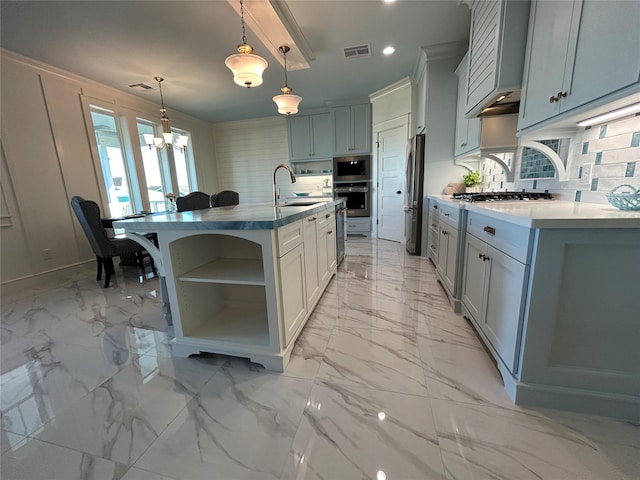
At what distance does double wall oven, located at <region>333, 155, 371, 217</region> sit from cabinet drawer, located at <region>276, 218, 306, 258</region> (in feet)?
12.1

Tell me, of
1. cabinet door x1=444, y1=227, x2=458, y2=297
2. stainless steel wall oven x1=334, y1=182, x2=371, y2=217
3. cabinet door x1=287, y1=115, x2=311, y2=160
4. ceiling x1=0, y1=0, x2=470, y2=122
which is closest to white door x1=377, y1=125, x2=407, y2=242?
stainless steel wall oven x1=334, y1=182, x2=371, y2=217

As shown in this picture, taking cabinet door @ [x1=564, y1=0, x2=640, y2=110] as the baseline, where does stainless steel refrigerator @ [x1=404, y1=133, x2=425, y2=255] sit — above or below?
below

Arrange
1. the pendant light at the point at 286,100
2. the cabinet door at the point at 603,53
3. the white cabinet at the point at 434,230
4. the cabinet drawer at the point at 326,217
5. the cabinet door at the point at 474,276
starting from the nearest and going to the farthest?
the cabinet door at the point at 603,53 → the cabinet door at the point at 474,276 → the cabinet drawer at the point at 326,217 → the pendant light at the point at 286,100 → the white cabinet at the point at 434,230

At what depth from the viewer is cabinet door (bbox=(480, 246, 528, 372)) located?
1.20 m

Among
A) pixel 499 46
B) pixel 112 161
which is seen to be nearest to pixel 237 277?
pixel 499 46

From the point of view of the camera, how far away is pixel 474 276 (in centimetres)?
179

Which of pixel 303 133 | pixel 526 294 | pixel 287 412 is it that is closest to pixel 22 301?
pixel 287 412

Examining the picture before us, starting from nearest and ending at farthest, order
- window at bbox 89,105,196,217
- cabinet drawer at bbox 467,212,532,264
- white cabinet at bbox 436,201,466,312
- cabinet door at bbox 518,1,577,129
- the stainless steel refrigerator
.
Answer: cabinet drawer at bbox 467,212,532,264
cabinet door at bbox 518,1,577,129
white cabinet at bbox 436,201,466,312
the stainless steel refrigerator
window at bbox 89,105,196,217

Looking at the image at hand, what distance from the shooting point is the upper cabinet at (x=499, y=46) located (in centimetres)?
170

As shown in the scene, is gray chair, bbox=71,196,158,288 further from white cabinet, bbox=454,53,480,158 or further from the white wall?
white cabinet, bbox=454,53,480,158

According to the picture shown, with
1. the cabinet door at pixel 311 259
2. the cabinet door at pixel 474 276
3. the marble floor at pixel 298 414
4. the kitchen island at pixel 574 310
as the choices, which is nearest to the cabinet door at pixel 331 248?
the cabinet door at pixel 311 259

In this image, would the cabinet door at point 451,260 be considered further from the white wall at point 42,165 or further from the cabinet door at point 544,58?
the white wall at point 42,165

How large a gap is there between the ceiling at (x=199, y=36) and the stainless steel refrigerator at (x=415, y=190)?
1213 mm

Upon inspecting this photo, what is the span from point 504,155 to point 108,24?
4264 millimetres
